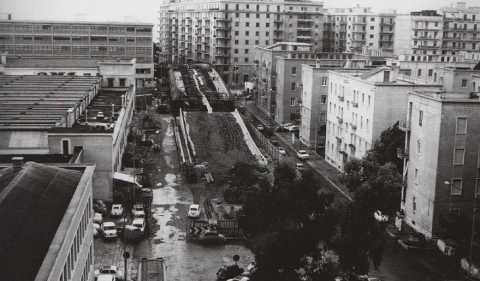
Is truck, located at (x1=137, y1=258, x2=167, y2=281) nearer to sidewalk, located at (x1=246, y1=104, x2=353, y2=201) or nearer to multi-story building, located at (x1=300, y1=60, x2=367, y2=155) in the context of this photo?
sidewalk, located at (x1=246, y1=104, x2=353, y2=201)

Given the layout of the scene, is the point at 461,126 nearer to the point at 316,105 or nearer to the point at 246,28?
A: the point at 316,105

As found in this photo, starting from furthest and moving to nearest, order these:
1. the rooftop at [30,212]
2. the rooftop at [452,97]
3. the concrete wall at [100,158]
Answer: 1. the concrete wall at [100,158]
2. the rooftop at [452,97]
3. the rooftop at [30,212]

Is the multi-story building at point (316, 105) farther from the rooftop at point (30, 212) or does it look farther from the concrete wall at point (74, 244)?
the rooftop at point (30, 212)

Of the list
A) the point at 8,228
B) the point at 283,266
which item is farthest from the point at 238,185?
the point at 8,228

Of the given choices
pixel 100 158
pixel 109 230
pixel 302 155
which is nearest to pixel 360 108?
pixel 302 155

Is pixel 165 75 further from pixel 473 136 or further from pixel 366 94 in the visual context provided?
pixel 473 136

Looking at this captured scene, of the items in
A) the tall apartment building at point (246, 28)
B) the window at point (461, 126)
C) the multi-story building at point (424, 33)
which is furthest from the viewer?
the tall apartment building at point (246, 28)

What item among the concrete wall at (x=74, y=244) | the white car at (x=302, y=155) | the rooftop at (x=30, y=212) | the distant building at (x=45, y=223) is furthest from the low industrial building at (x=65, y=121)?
the rooftop at (x=30, y=212)
